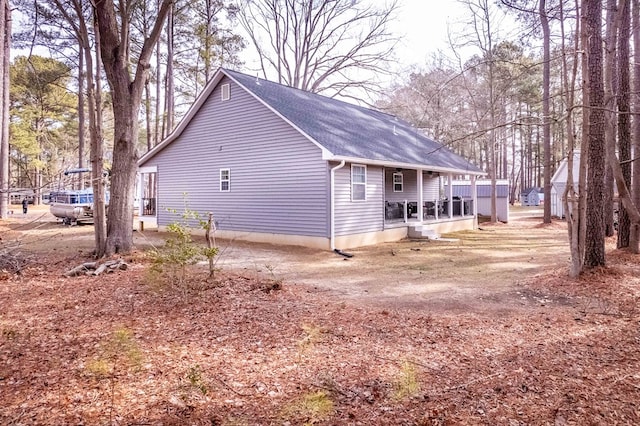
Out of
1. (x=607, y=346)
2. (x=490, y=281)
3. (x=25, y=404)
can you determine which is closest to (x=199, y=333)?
(x=25, y=404)

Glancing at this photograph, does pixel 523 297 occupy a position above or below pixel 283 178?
below

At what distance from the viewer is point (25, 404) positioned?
127 inches

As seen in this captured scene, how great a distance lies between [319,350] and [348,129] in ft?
39.8

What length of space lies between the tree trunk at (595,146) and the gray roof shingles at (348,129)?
11.7ft

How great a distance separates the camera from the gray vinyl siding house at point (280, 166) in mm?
12781

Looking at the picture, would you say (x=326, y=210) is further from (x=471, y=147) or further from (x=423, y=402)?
(x=471, y=147)

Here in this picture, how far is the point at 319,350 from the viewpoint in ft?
14.5

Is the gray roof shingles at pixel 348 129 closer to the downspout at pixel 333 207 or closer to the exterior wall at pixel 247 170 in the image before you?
the exterior wall at pixel 247 170

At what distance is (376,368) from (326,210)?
28.5ft

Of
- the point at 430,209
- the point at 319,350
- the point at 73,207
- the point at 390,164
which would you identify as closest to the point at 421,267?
the point at 390,164

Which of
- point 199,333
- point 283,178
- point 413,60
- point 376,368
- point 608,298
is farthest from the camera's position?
point 413,60

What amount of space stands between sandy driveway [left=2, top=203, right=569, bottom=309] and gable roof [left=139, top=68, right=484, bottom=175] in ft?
10.1

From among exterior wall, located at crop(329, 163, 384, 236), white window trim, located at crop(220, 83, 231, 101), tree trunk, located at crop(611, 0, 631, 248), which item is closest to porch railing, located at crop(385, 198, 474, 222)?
exterior wall, located at crop(329, 163, 384, 236)

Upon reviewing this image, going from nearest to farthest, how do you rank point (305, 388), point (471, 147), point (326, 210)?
point (305, 388)
point (326, 210)
point (471, 147)
